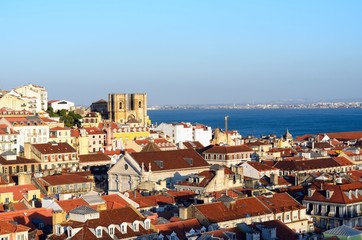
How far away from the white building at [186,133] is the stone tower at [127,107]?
566 inches

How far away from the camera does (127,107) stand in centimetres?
13050

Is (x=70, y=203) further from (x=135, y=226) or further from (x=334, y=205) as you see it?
(x=334, y=205)

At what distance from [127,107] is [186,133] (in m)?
23.1

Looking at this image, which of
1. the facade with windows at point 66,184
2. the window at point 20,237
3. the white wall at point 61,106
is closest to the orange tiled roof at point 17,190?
the facade with windows at point 66,184

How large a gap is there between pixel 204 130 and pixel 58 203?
69951 mm

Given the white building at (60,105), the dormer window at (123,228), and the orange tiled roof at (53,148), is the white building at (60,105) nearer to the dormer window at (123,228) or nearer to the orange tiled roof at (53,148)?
the orange tiled roof at (53,148)

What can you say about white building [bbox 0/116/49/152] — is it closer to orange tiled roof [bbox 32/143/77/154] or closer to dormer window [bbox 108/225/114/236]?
orange tiled roof [bbox 32/143/77/154]

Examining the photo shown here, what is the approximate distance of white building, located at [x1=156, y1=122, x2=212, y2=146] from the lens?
109938 mm

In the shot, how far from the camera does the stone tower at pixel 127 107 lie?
127562 millimetres

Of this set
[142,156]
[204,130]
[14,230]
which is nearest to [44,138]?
[142,156]

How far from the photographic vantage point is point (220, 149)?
263ft

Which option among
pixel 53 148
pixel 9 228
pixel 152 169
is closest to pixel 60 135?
pixel 53 148

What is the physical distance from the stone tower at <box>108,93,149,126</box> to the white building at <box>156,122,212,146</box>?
14.4 m

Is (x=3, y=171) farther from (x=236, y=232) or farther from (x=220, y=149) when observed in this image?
(x=236, y=232)
